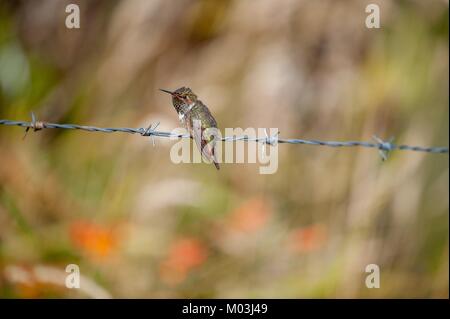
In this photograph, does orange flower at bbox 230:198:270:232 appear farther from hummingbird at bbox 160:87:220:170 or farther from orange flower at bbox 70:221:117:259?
hummingbird at bbox 160:87:220:170

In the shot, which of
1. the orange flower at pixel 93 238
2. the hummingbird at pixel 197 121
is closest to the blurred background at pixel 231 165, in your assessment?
the orange flower at pixel 93 238

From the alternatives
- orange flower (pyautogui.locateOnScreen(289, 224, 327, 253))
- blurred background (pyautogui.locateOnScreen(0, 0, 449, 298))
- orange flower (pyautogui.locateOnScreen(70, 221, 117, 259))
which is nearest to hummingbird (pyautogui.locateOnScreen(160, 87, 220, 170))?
blurred background (pyautogui.locateOnScreen(0, 0, 449, 298))

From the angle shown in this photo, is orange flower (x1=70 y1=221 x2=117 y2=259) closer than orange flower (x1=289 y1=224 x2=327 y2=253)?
Yes

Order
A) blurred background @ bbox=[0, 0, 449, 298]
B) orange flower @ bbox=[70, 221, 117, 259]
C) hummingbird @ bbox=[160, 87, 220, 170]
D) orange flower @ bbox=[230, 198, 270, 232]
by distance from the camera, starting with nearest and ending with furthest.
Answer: hummingbird @ bbox=[160, 87, 220, 170] < orange flower @ bbox=[70, 221, 117, 259] < blurred background @ bbox=[0, 0, 449, 298] < orange flower @ bbox=[230, 198, 270, 232]

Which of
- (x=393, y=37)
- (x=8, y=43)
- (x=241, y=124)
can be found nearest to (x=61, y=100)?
(x=8, y=43)

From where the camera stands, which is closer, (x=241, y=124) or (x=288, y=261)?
(x=288, y=261)

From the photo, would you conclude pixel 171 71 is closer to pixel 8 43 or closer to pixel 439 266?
pixel 8 43

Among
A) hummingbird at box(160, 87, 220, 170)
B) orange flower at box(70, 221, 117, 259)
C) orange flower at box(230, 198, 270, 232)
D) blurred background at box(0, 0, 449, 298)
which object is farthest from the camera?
orange flower at box(230, 198, 270, 232)
